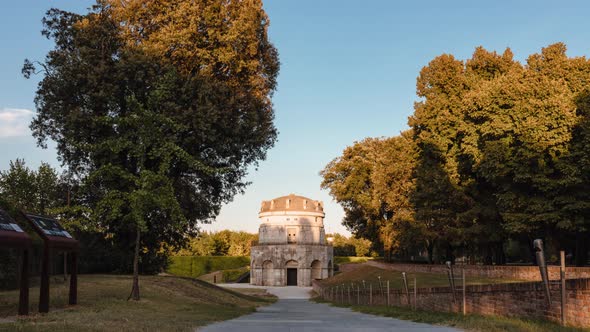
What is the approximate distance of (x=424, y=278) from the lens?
41281mm

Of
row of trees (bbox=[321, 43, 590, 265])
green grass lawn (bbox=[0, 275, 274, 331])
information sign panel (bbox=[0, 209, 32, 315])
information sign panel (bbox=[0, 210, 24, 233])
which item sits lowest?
green grass lawn (bbox=[0, 275, 274, 331])

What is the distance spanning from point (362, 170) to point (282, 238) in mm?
23979

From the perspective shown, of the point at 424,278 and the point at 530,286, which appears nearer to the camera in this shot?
the point at 530,286

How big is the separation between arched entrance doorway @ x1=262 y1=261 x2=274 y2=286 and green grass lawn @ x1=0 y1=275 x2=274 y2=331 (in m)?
55.8

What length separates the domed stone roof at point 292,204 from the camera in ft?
302

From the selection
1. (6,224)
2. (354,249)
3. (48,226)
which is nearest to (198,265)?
(354,249)

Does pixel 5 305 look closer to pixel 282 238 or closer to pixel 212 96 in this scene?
pixel 212 96

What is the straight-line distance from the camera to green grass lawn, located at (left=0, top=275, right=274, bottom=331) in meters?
13.3

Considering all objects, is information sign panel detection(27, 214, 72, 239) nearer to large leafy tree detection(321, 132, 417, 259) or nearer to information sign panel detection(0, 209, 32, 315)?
information sign panel detection(0, 209, 32, 315)

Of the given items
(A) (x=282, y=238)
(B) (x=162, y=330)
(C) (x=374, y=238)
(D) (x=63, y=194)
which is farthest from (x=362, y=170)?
(B) (x=162, y=330)

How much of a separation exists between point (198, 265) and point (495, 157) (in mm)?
73734

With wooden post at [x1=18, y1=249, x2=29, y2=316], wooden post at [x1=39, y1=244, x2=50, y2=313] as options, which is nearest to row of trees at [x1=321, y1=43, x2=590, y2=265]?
wooden post at [x1=39, y1=244, x2=50, y2=313]

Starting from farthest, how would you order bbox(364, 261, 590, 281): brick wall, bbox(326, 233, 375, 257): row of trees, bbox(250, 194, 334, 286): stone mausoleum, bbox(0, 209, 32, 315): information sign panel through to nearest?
bbox(326, 233, 375, 257): row of trees
bbox(250, 194, 334, 286): stone mausoleum
bbox(364, 261, 590, 281): brick wall
bbox(0, 209, 32, 315): information sign panel

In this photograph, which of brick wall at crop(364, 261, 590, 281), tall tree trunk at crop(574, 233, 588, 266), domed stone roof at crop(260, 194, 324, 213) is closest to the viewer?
brick wall at crop(364, 261, 590, 281)
